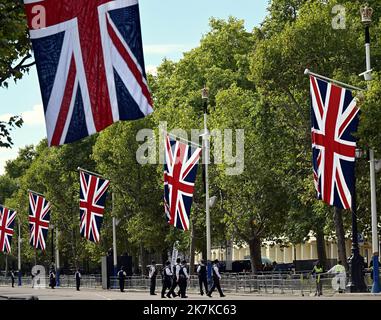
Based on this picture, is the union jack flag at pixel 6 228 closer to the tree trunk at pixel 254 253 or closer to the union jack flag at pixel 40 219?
the union jack flag at pixel 40 219

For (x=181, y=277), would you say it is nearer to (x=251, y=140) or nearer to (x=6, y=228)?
(x=251, y=140)

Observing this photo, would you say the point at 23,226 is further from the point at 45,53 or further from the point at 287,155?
the point at 45,53

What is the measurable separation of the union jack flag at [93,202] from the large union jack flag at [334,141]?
23321 millimetres

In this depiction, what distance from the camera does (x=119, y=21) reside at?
13453 mm

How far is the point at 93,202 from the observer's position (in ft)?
177

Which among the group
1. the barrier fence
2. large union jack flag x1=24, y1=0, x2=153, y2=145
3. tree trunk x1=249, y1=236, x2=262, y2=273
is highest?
large union jack flag x1=24, y1=0, x2=153, y2=145

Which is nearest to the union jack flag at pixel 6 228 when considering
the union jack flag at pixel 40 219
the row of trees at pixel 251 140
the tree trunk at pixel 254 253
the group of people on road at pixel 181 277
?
the union jack flag at pixel 40 219

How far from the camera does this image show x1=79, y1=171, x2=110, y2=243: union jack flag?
5350 cm

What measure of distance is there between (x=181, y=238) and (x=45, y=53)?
53.6 m

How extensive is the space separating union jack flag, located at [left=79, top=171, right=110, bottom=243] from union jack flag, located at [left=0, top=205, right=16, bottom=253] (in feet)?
57.5

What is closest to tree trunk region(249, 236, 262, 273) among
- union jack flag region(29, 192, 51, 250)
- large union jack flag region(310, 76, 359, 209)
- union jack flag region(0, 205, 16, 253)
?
union jack flag region(29, 192, 51, 250)

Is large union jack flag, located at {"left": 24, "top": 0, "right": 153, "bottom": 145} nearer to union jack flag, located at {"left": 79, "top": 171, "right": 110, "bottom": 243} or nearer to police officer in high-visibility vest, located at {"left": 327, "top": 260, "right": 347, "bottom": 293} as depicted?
police officer in high-visibility vest, located at {"left": 327, "top": 260, "right": 347, "bottom": 293}

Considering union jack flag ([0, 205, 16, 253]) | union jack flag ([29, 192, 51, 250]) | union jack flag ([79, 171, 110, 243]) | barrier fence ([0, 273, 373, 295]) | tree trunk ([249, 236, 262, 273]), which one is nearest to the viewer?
barrier fence ([0, 273, 373, 295])

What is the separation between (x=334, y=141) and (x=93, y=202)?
79.8 ft
